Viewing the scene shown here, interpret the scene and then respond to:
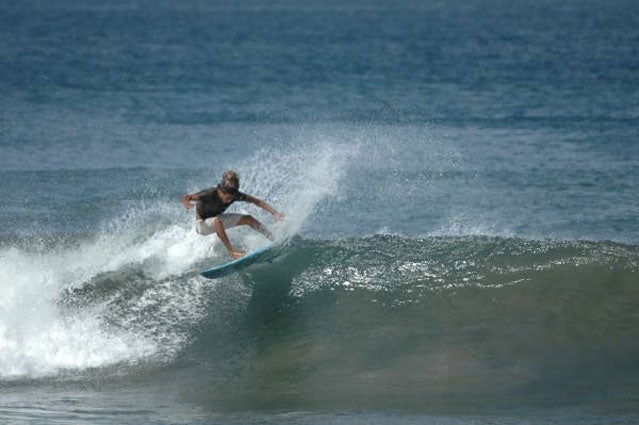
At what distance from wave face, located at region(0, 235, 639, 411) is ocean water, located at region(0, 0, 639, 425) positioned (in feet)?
0.12

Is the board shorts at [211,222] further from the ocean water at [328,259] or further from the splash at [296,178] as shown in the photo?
the splash at [296,178]

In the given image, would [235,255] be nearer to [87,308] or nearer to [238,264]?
[238,264]

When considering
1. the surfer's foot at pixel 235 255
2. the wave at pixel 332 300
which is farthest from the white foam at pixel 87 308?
the surfer's foot at pixel 235 255

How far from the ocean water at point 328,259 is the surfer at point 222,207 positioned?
92cm

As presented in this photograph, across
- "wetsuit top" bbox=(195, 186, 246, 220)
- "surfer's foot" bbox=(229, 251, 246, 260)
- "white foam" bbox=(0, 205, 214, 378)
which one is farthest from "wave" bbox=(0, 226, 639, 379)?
"wetsuit top" bbox=(195, 186, 246, 220)

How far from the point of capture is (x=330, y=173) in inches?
989

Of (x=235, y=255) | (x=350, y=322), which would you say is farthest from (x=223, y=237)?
(x=350, y=322)

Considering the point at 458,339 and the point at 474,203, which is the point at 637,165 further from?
the point at 458,339

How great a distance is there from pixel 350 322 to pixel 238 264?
183 centimetres

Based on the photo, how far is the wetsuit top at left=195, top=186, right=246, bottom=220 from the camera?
16062 mm

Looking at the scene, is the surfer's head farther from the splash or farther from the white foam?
the white foam

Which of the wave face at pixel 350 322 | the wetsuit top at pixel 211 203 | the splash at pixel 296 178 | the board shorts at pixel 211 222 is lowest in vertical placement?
the wave face at pixel 350 322

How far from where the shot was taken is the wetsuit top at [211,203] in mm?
16062

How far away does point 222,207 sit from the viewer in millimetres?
16203
